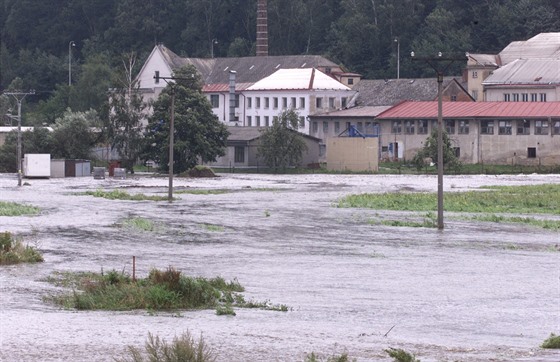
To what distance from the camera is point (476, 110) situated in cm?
11325

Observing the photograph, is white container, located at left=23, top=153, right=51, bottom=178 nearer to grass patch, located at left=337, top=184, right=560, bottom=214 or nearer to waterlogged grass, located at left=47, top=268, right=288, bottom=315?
grass patch, located at left=337, top=184, right=560, bottom=214

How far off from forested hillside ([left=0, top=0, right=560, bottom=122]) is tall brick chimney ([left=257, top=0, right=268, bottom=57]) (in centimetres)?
1329

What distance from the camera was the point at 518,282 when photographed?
3247 centimetres

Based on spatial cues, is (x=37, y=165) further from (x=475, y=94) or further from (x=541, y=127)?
(x=475, y=94)

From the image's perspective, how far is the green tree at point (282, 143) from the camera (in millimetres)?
107062

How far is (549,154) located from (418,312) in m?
84.3

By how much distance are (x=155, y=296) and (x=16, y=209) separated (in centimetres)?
3102

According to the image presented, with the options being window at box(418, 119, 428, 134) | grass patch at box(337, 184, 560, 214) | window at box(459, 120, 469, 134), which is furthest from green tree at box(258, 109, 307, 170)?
grass patch at box(337, 184, 560, 214)

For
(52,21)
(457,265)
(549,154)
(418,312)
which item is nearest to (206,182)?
(549,154)

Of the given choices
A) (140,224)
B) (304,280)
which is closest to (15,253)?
(304,280)

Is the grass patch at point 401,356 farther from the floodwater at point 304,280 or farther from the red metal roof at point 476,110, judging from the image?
the red metal roof at point 476,110

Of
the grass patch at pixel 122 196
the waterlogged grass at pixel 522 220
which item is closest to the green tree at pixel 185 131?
the grass patch at pixel 122 196

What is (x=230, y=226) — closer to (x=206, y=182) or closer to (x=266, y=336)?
(x=266, y=336)

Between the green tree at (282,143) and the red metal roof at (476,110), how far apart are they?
12.6m
